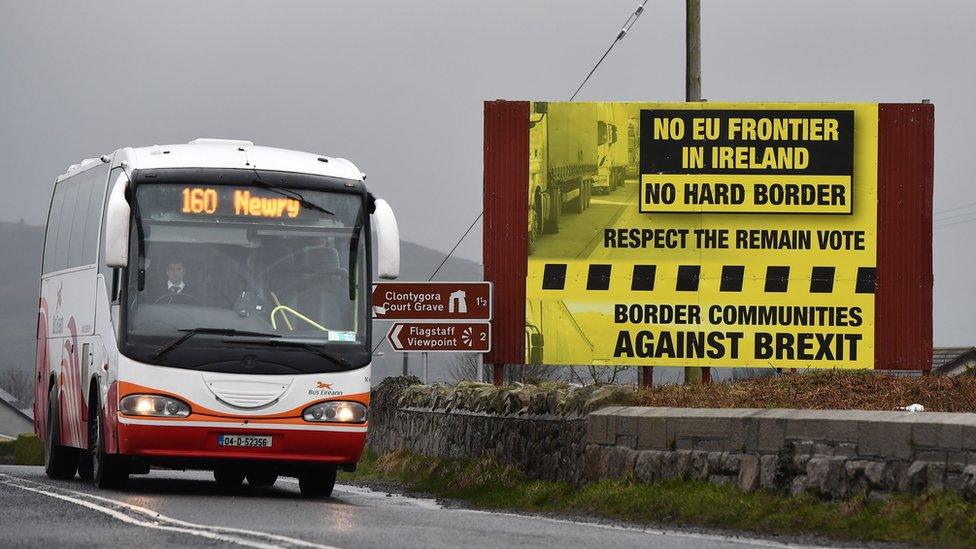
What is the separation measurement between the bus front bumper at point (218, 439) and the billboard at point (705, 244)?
27.0 feet

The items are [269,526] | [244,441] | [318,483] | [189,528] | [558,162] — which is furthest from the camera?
[558,162]

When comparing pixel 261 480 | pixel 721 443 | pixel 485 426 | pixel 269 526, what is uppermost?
pixel 721 443

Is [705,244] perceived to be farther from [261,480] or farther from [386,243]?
[386,243]

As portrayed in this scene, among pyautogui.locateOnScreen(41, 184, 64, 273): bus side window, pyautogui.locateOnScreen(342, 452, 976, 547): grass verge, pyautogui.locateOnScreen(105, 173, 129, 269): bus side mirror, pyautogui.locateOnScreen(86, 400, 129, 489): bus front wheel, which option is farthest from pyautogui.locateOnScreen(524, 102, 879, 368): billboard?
pyautogui.locateOnScreen(105, 173, 129, 269): bus side mirror

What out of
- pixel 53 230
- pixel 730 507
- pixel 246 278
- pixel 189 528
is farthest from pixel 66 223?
pixel 730 507

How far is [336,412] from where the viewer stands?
52.9ft

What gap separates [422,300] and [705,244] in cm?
470

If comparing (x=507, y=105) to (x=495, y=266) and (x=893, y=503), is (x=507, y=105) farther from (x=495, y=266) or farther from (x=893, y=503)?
(x=893, y=503)

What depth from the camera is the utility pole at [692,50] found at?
26219 millimetres

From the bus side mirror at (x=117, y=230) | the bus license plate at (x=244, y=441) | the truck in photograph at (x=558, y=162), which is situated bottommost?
the bus license plate at (x=244, y=441)

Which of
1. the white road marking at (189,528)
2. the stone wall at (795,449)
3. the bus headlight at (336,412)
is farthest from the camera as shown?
the bus headlight at (336,412)

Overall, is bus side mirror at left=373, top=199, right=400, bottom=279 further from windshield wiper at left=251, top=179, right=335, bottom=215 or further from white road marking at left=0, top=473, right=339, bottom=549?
white road marking at left=0, top=473, right=339, bottom=549

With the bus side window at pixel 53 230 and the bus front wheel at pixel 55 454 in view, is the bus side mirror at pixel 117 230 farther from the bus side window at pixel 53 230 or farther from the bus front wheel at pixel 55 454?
the bus side window at pixel 53 230

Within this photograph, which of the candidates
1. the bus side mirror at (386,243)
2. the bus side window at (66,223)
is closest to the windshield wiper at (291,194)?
the bus side mirror at (386,243)
